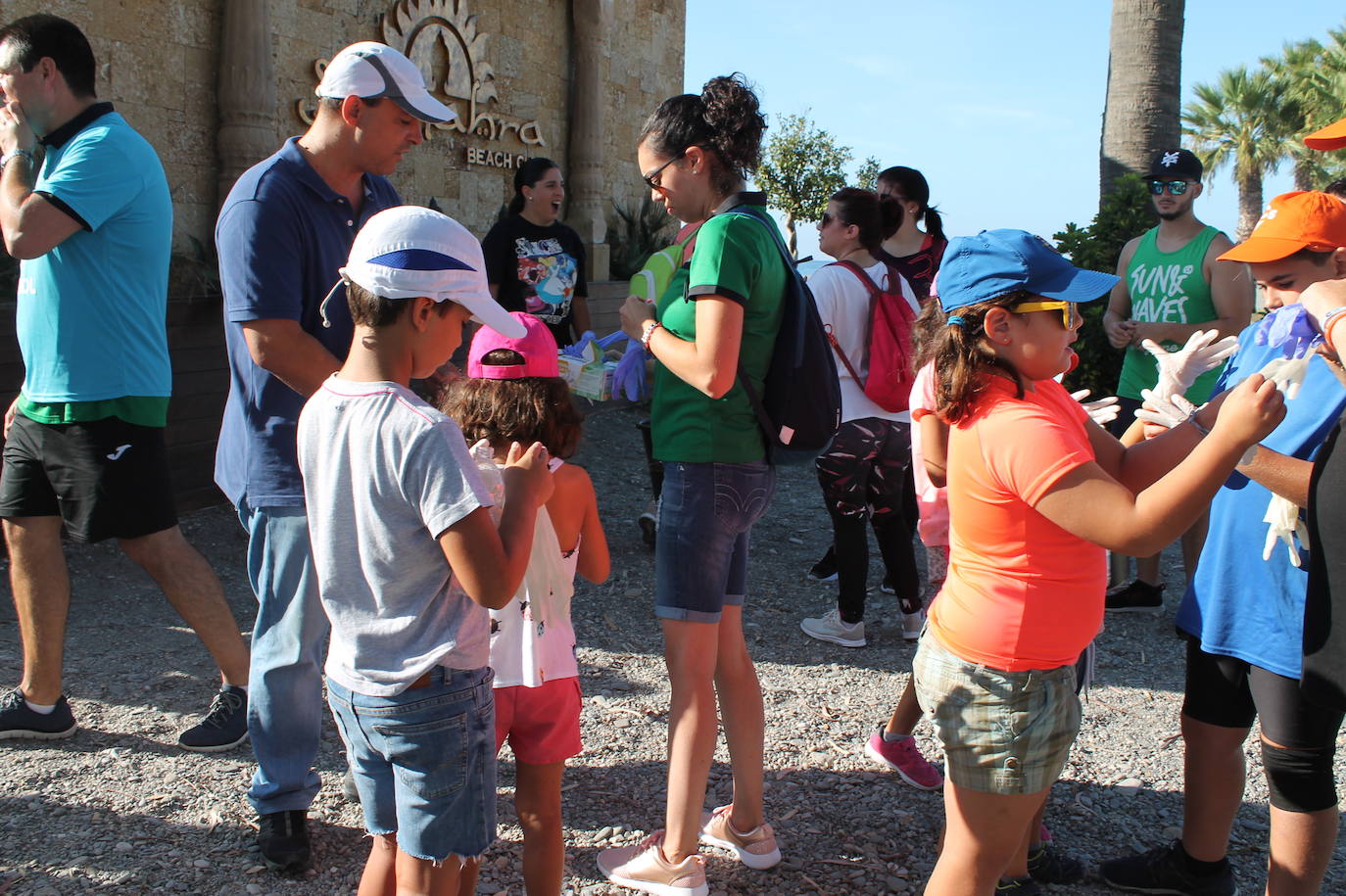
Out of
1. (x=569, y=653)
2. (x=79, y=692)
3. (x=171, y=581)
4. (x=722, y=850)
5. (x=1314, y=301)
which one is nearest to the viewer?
(x=1314, y=301)

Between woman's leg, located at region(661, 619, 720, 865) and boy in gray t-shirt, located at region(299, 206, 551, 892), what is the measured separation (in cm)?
68

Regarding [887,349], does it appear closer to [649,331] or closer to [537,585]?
[649,331]

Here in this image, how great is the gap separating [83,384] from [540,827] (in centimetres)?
206

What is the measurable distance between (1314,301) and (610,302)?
8726 millimetres

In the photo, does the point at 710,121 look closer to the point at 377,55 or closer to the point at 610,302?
the point at 377,55

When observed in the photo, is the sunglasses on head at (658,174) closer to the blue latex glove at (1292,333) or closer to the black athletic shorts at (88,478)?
the blue latex glove at (1292,333)

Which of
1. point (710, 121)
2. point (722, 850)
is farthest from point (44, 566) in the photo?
point (710, 121)

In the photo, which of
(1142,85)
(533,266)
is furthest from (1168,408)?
(1142,85)

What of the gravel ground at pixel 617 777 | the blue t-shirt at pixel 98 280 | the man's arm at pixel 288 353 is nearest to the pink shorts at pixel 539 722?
the gravel ground at pixel 617 777

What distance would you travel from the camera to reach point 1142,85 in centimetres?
877

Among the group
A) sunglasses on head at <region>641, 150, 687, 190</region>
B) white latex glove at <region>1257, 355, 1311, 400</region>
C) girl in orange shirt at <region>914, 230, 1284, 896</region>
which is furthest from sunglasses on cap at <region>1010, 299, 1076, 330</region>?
sunglasses on head at <region>641, 150, 687, 190</region>

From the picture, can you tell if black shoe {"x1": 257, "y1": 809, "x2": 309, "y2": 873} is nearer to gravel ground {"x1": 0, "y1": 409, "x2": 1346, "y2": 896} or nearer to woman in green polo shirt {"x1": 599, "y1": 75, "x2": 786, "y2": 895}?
gravel ground {"x1": 0, "y1": 409, "x2": 1346, "y2": 896}

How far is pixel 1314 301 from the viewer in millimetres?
2100

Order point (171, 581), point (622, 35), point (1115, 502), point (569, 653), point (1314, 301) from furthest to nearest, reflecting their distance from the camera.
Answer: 1. point (622, 35)
2. point (171, 581)
3. point (569, 653)
4. point (1314, 301)
5. point (1115, 502)
